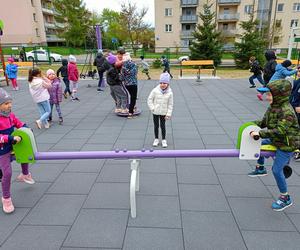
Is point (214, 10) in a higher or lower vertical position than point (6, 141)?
higher

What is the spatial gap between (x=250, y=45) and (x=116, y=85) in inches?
660

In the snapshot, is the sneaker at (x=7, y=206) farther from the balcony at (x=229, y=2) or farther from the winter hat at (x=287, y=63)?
the balcony at (x=229, y=2)

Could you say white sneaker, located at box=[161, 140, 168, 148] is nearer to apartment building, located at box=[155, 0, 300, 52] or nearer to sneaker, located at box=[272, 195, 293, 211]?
sneaker, located at box=[272, 195, 293, 211]

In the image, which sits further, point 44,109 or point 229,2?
point 229,2

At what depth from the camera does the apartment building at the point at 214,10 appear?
3891 cm

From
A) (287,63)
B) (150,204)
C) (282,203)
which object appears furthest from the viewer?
(287,63)

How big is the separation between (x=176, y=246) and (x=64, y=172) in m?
2.26

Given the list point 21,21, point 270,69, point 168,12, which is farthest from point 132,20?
point 270,69

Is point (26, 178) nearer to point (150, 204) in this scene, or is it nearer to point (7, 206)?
point (7, 206)

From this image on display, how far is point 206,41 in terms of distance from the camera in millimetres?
20375

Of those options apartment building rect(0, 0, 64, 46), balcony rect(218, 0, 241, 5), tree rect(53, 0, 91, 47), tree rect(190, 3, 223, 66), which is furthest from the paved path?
apartment building rect(0, 0, 64, 46)

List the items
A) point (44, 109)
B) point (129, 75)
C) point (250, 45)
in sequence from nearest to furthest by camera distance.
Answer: point (44, 109) → point (129, 75) → point (250, 45)

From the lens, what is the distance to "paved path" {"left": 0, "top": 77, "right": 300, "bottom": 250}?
8.53 ft

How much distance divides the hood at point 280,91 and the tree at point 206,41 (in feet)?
61.2
